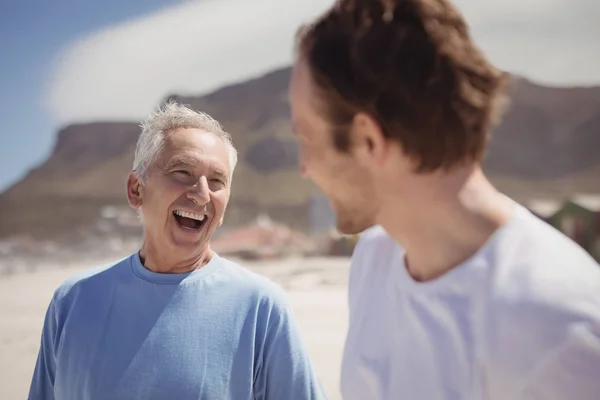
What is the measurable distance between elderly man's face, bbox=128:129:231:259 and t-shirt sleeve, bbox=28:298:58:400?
→ 473mm

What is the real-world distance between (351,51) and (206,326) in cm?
136

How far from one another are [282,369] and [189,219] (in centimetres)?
69

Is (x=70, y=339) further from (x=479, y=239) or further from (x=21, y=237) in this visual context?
(x=21, y=237)

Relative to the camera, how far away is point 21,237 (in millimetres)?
43094

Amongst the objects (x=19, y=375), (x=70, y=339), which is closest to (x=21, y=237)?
(x=19, y=375)

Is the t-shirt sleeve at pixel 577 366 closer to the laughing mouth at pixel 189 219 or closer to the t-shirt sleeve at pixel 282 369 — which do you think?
the t-shirt sleeve at pixel 282 369

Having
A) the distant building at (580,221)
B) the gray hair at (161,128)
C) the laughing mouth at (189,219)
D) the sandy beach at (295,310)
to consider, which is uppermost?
the gray hair at (161,128)

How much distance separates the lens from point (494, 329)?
1.19 meters

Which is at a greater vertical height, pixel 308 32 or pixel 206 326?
pixel 308 32

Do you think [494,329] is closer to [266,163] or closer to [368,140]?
[368,140]

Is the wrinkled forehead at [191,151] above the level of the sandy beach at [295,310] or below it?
above

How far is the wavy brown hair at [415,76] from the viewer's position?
4.14 ft

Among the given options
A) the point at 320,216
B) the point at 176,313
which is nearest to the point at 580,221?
the point at 176,313

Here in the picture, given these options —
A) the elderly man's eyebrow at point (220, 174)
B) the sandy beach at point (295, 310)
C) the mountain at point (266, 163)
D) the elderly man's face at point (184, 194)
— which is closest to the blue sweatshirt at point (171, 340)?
the elderly man's face at point (184, 194)
